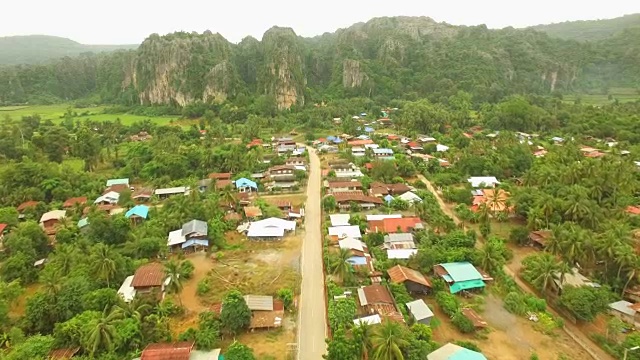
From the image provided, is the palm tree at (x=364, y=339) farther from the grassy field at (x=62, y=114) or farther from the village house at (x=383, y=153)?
the grassy field at (x=62, y=114)

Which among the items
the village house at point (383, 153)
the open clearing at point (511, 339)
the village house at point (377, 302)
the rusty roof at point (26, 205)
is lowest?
the open clearing at point (511, 339)

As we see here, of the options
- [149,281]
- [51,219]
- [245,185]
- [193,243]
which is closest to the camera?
[149,281]

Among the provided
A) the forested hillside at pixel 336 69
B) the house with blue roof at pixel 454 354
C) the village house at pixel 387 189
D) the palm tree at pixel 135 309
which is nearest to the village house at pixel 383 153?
the village house at pixel 387 189

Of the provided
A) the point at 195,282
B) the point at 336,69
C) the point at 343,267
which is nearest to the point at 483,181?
the point at 343,267

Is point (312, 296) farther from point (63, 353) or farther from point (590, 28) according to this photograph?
point (590, 28)

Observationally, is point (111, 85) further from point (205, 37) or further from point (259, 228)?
point (259, 228)

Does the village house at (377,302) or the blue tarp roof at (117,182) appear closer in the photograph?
the village house at (377,302)
